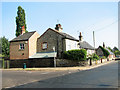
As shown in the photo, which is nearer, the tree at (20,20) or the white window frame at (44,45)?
the white window frame at (44,45)

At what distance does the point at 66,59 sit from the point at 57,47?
4.39 meters

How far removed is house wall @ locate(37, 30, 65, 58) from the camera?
1181 inches

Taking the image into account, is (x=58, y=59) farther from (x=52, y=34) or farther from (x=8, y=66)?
(x=8, y=66)

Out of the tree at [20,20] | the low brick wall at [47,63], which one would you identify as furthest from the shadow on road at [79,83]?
the tree at [20,20]

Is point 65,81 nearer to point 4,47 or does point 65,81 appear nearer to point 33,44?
point 33,44

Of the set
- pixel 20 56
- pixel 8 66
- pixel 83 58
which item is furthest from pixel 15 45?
pixel 83 58

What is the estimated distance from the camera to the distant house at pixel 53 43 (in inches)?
1172

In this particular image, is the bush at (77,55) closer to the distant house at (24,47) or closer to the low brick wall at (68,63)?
the low brick wall at (68,63)

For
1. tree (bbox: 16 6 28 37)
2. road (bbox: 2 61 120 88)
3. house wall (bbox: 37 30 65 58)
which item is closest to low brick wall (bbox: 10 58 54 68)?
house wall (bbox: 37 30 65 58)

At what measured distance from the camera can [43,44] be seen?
32.5 meters

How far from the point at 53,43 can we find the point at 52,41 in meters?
0.53

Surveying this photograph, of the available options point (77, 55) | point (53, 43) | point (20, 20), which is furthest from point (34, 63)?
point (20, 20)

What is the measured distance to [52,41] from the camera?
31.2m

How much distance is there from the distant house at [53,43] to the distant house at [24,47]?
117 centimetres
